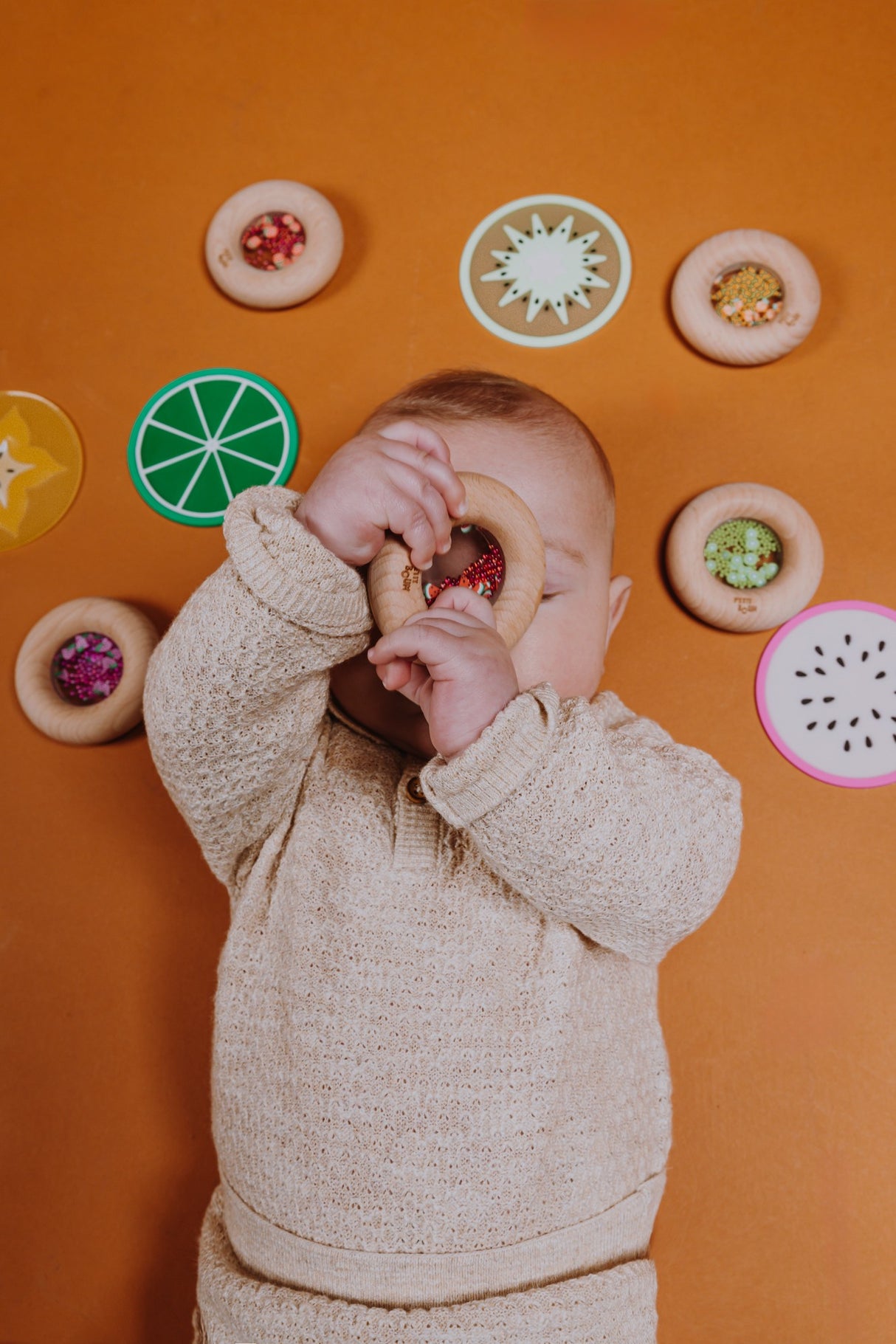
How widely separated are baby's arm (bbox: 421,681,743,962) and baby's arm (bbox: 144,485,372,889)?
13cm

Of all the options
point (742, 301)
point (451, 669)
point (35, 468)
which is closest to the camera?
point (451, 669)

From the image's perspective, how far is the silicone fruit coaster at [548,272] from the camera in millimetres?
1188

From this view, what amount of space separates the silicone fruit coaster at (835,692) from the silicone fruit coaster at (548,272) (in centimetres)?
43

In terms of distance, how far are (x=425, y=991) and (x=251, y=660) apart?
28 centimetres

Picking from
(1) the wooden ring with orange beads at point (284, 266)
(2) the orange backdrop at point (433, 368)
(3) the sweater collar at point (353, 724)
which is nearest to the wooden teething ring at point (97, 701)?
(2) the orange backdrop at point (433, 368)

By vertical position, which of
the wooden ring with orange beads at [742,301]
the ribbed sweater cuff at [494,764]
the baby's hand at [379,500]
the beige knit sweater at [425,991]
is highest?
the wooden ring with orange beads at [742,301]

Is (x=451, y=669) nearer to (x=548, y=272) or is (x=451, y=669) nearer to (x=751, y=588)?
(x=751, y=588)

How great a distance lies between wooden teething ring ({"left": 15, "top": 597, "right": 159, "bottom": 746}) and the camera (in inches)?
A: 43.6

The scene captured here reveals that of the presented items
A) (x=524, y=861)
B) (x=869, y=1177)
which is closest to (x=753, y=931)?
(x=869, y=1177)

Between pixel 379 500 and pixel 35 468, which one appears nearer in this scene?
pixel 379 500

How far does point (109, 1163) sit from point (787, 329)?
1131mm

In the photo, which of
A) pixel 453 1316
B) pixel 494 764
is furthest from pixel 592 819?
pixel 453 1316

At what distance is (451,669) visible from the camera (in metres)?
0.67

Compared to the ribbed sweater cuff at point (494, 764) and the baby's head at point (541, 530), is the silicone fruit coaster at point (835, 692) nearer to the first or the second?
the baby's head at point (541, 530)
